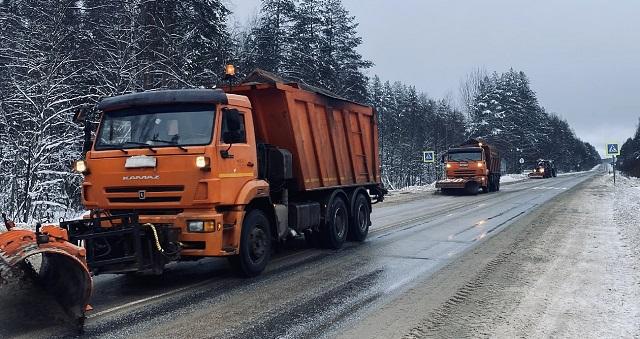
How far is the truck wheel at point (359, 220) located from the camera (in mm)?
10953

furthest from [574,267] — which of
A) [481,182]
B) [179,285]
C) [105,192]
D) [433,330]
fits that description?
[481,182]

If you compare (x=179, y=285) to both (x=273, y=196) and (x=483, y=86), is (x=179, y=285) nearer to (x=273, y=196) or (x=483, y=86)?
(x=273, y=196)

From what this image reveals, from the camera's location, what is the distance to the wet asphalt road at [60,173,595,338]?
5035mm

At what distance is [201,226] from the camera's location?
6469 millimetres

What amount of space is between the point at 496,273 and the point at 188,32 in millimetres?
15993

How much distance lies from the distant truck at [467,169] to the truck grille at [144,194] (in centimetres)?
2345

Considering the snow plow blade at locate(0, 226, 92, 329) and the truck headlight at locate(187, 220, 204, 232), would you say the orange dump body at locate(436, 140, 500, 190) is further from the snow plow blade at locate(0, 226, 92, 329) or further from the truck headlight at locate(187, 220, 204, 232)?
the snow plow blade at locate(0, 226, 92, 329)

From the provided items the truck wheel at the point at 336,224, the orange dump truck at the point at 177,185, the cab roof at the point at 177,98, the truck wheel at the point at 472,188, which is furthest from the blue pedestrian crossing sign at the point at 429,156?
the cab roof at the point at 177,98

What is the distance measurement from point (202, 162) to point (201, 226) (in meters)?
0.78

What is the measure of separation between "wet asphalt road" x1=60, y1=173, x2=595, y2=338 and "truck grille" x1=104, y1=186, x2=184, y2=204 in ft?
3.68

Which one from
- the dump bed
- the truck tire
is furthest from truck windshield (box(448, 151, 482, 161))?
the truck tire

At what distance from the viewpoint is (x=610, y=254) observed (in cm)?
919

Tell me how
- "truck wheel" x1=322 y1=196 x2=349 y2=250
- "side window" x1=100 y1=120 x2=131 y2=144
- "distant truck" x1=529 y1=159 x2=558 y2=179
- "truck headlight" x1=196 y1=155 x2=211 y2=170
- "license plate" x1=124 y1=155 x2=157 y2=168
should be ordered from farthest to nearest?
"distant truck" x1=529 y1=159 x2=558 y2=179, "truck wheel" x1=322 y1=196 x2=349 y2=250, "side window" x1=100 y1=120 x2=131 y2=144, "license plate" x1=124 y1=155 x2=157 y2=168, "truck headlight" x1=196 y1=155 x2=211 y2=170

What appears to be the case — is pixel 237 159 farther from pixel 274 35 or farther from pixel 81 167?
pixel 274 35
